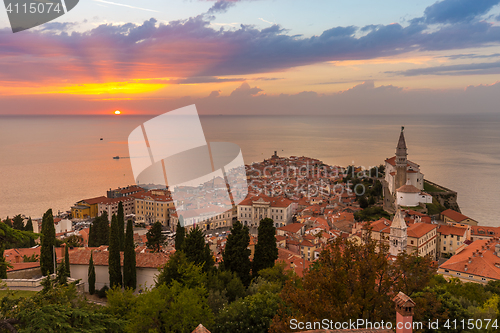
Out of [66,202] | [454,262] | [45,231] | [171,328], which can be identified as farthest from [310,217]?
[66,202]

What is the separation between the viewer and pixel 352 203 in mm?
30641

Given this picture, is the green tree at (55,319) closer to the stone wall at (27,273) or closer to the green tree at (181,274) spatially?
the green tree at (181,274)

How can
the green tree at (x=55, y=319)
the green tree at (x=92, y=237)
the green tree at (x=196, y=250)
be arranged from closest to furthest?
the green tree at (x=55, y=319)
the green tree at (x=196, y=250)
the green tree at (x=92, y=237)

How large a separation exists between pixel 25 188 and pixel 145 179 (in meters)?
12.8

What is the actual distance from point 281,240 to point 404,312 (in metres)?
16.2

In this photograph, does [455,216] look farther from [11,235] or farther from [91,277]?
[11,235]

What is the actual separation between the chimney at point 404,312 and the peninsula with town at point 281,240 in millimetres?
14

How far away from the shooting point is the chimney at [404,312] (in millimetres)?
4105

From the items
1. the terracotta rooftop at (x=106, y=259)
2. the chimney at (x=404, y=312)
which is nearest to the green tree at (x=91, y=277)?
the terracotta rooftop at (x=106, y=259)

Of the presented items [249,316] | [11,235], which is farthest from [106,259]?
[11,235]

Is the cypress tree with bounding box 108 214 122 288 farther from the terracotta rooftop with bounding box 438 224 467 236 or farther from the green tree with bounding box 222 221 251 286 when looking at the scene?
the terracotta rooftop with bounding box 438 224 467 236

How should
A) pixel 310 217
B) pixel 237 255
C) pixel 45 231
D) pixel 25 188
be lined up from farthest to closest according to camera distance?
pixel 25 188 → pixel 310 217 → pixel 45 231 → pixel 237 255

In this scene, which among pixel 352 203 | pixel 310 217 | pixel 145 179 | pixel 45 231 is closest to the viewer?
pixel 45 231

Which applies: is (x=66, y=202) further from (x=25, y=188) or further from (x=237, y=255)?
(x=237, y=255)
